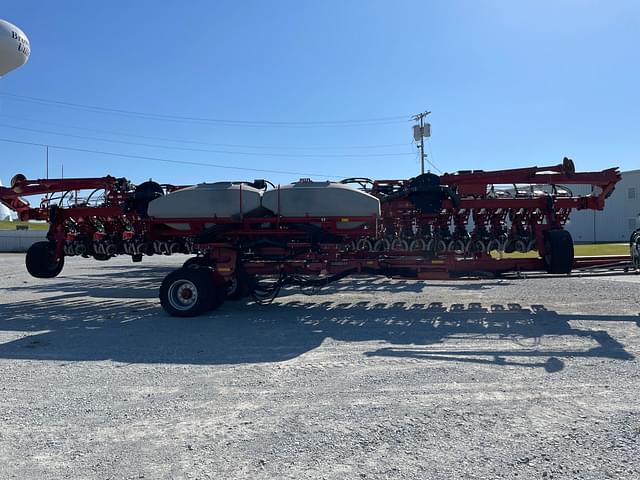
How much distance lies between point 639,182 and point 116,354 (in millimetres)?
46236

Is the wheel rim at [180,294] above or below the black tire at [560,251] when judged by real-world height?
below

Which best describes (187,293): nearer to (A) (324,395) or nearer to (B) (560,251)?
(A) (324,395)

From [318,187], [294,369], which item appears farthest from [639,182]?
[294,369]

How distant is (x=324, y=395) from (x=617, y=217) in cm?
4590

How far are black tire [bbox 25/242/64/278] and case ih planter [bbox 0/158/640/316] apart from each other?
2.58 ft

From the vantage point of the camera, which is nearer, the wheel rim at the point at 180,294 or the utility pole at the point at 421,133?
the wheel rim at the point at 180,294

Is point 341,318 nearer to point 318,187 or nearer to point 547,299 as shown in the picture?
point 318,187

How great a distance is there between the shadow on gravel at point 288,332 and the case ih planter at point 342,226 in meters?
0.73

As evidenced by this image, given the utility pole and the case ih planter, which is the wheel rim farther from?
the utility pole

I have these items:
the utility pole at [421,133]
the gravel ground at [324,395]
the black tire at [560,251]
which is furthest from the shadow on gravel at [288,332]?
the utility pole at [421,133]

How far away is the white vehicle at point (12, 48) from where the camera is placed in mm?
18828

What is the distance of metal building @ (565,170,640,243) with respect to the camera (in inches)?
1684

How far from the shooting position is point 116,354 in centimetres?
660

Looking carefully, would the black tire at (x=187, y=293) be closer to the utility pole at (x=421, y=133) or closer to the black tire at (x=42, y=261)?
the black tire at (x=42, y=261)
